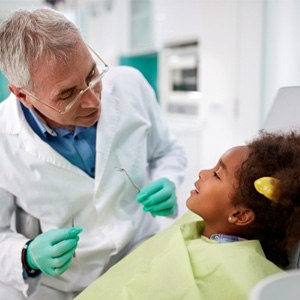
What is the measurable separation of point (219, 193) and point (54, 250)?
19.0 inches

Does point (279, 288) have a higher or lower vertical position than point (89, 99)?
lower

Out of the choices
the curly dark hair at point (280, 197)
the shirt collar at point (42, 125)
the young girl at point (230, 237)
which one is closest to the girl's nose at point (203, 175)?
the young girl at point (230, 237)

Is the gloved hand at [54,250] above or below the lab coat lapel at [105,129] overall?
below

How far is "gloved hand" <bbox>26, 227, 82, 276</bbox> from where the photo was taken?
1.04 meters

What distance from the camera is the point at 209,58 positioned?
→ 2.92 metres

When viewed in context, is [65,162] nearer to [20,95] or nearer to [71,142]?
[71,142]

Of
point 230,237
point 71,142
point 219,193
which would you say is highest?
point 71,142

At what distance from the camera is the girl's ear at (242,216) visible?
0.98m

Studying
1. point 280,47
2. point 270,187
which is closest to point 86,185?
point 270,187

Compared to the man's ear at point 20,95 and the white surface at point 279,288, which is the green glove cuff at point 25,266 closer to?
the man's ear at point 20,95

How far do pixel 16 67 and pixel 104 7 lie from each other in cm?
393

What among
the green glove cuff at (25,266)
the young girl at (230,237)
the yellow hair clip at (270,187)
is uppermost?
the yellow hair clip at (270,187)

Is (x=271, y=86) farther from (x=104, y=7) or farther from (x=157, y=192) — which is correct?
(x=104, y=7)

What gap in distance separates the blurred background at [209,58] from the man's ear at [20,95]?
1.16 feet
